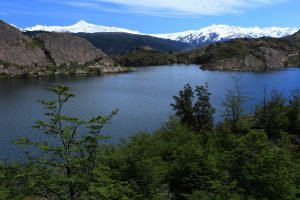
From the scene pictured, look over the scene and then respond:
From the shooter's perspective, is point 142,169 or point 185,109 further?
point 185,109

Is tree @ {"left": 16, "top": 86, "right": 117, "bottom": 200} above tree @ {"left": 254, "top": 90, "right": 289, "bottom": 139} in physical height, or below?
above

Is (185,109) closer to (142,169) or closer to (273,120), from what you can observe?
(273,120)

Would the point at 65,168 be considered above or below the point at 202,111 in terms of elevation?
above

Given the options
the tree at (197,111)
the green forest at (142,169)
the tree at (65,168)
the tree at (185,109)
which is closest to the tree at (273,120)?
the tree at (197,111)

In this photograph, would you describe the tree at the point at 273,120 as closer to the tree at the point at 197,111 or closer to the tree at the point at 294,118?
the tree at the point at 294,118

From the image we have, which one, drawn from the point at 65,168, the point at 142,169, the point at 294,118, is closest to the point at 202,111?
the point at 294,118

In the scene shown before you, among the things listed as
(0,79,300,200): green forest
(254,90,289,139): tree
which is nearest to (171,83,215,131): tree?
(0,79,300,200): green forest

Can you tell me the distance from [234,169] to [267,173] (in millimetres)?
2502

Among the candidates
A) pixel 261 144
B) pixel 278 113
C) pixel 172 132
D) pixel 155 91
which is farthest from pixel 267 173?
pixel 155 91

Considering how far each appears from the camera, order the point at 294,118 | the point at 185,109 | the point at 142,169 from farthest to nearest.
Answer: the point at 294,118 < the point at 185,109 < the point at 142,169

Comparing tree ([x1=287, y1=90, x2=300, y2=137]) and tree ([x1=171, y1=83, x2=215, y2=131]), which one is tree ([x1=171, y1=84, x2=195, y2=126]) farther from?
tree ([x1=287, y1=90, x2=300, y2=137])

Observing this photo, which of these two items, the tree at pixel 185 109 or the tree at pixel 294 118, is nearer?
the tree at pixel 185 109

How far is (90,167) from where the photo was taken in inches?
911

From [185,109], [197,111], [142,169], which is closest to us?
[142,169]
